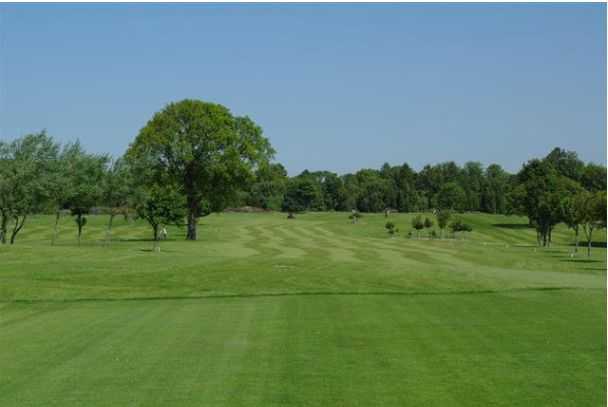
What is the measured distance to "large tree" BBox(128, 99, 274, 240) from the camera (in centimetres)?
6419

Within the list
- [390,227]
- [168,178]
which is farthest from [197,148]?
[390,227]

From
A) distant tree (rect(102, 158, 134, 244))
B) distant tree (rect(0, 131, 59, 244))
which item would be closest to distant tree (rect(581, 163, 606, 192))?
distant tree (rect(102, 158, 134, 244))

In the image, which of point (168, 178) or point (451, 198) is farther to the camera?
point (451, 198)

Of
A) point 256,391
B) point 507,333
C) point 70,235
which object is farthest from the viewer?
point 70,235

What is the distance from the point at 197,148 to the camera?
65.2 meters

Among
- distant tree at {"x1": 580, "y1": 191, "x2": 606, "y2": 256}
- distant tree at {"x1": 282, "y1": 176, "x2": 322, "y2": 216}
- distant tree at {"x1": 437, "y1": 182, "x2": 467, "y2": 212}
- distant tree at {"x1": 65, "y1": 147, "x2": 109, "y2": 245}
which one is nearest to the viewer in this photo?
distant tree at {"x1": 580, "y1": 191, "x2": 606, "y2": 256}

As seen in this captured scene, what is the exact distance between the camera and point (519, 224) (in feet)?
362

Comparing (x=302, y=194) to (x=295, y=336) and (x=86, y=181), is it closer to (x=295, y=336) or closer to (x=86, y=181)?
(x=86, y=181)

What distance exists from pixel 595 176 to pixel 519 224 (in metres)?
18.1

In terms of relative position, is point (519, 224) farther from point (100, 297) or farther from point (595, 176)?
point (100, 297)

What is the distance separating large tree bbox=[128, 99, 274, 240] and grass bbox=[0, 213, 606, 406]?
3118 centimetres

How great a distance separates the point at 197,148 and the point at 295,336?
5101cm

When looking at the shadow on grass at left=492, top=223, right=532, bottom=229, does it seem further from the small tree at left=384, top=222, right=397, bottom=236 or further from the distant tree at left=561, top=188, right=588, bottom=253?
the distant tree at left=561, top=188, right=588, bottom=253

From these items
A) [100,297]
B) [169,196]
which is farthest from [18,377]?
[169,196]
